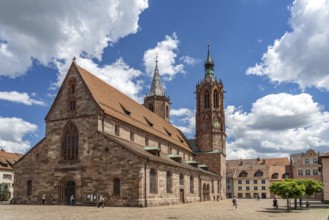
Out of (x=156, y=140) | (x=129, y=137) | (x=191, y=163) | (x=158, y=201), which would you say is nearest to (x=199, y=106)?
(x=191, y=163)

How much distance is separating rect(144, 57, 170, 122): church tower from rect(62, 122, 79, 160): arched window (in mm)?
39252

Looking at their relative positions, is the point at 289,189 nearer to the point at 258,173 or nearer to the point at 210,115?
the point at 210,115

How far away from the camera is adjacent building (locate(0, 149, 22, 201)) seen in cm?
6481

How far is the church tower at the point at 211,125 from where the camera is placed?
74250 mm

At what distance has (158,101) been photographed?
267ft

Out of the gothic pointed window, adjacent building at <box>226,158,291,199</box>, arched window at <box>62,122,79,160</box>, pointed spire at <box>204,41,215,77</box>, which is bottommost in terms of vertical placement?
adjacent building at <box>226,158,291,199</box>

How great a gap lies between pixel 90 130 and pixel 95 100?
135 inches

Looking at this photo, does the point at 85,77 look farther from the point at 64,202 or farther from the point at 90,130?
the point at 64,202

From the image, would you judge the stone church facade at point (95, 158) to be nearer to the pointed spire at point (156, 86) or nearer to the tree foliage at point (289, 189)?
the tree foliage at point (289, 189)

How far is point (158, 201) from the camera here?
4019 cm

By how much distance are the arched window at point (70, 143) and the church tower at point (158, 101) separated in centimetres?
3925

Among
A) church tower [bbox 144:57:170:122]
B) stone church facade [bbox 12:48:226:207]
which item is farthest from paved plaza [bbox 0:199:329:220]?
church tower [bbox 144:57:170:122]

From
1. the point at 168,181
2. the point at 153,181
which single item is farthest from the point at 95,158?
the point at 168,181

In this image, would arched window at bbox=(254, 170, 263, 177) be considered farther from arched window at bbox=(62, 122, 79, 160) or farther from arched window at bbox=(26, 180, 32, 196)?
arched window at bbox=(26, 180, 32, 196)
